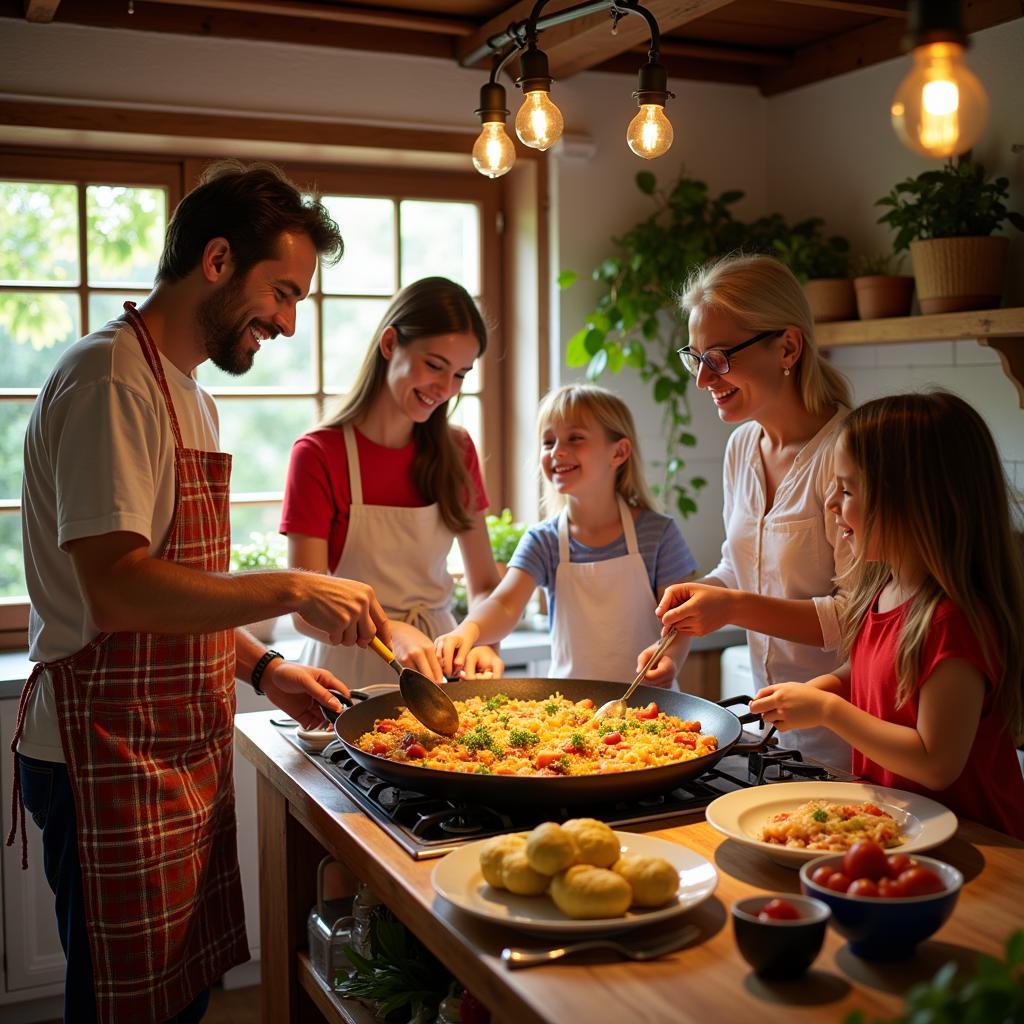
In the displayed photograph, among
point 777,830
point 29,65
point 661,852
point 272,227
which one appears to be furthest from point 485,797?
point 29,65

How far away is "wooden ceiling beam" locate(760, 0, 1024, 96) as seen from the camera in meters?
3.26

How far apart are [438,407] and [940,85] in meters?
1.72

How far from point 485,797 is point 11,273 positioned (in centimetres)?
261

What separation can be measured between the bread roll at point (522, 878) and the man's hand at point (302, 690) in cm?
78

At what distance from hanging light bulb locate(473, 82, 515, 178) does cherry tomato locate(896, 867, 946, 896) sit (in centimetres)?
140

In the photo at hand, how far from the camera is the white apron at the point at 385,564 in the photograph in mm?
2709

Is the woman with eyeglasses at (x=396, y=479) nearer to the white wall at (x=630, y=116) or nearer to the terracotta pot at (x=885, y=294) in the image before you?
the white wall at (x=630, y=116)

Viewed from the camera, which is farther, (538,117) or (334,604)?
(538,117)

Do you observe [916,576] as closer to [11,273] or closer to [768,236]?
[768,236]

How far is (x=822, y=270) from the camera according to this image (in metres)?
3.71

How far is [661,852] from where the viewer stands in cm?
146

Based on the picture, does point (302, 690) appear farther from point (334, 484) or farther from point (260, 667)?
point (334, 484)

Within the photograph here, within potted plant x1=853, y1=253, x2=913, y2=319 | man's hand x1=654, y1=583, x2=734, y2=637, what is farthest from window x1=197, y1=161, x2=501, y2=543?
man's hand x1=654, y1=583, x2=734, y2=637

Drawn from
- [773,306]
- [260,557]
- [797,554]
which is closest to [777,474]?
[797,554]
